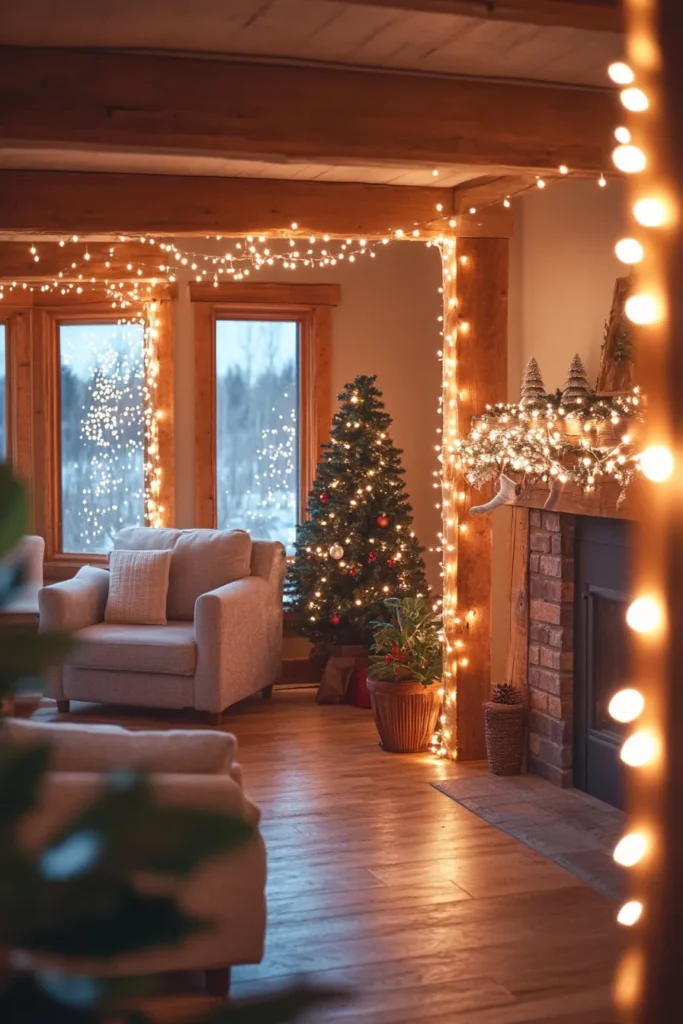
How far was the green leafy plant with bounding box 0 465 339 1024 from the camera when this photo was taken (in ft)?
1.39

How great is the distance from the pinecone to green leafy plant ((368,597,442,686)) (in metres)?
Answer: 0.42

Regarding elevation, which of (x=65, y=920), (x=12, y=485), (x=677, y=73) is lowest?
(x=65, y=920)

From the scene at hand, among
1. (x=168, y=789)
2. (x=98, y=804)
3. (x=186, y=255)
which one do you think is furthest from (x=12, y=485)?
(x=186, y=255)

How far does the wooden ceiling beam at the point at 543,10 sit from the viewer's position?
271cm

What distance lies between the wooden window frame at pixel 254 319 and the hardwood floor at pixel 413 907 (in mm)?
2618

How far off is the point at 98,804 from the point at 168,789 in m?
2.65

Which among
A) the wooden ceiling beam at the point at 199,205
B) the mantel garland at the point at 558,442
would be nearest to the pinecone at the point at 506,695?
the mantel garland at the point at 558,442

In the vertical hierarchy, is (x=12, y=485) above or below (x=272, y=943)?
above

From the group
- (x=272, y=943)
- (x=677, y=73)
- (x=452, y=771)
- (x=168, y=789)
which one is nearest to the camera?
(x=677, y=73)

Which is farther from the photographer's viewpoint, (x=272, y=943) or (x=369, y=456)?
(x=369, y=456)

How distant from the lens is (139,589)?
6883mm

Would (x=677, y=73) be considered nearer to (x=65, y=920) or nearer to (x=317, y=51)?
(x=65, y=920)

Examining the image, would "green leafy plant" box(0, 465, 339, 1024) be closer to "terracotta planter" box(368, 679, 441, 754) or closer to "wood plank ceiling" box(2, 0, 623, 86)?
"wood plank ceiling" box(2, 0, 623, 86)

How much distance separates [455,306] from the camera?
5.70 metres
